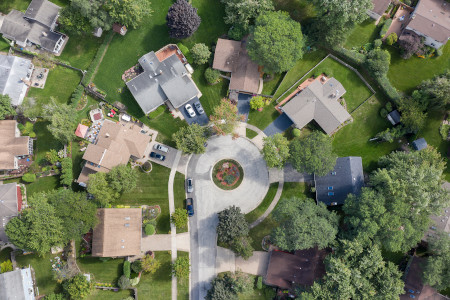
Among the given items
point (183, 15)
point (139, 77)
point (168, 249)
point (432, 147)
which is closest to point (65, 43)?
point (139, 77)

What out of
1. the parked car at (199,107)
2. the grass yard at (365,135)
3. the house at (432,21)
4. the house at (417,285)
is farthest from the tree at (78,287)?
the house at (432,21)

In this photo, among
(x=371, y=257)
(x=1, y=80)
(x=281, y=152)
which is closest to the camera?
(x=371, y=257)

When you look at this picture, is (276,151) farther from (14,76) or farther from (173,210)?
(14,76)

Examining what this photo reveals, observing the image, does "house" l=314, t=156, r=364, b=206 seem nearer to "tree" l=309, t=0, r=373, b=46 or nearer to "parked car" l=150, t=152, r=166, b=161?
"tree" l=309, t=0, r=373, b=46

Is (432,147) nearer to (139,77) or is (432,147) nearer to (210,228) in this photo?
(210,228)

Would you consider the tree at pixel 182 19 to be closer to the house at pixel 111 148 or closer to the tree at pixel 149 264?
the house at pixel 111 148

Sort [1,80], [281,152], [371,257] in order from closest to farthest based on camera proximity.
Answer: [371,257]
[281,152]
[1,80]

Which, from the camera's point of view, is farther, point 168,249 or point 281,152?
point 168,249

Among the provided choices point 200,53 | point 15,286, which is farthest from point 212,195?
point 15,286
